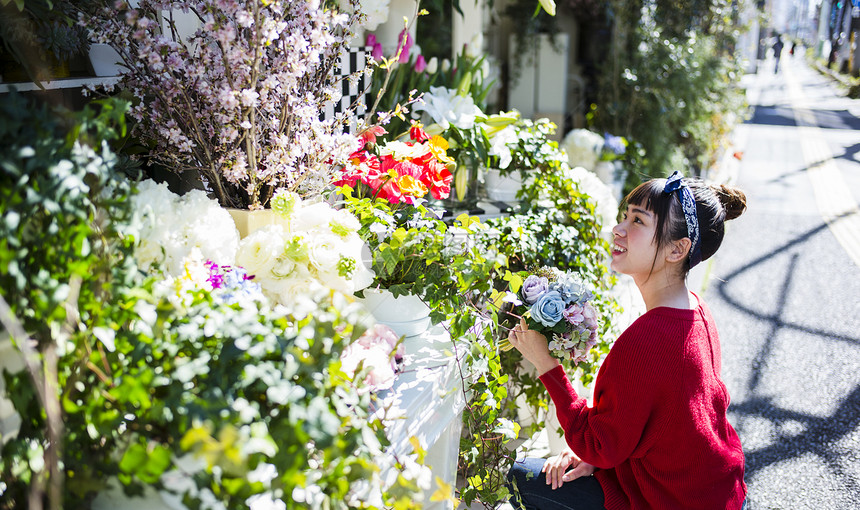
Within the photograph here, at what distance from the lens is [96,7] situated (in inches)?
55.2

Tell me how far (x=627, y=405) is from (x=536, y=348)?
28 centimetres

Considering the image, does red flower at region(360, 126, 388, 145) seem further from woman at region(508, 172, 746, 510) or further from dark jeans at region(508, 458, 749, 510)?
dark jeans at region(508, 458, 749, 510)

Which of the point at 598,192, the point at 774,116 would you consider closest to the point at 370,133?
the point at 598,192

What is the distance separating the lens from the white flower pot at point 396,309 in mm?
1540

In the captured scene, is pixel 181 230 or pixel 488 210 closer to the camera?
pixel 181 230

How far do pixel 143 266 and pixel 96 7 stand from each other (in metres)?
0.64

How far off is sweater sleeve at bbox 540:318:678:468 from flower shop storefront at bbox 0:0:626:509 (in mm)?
132

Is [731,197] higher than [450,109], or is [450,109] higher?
[450,109]

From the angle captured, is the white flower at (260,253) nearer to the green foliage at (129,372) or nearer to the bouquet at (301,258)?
the bouquet at (301,258)

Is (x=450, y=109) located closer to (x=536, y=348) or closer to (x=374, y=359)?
(x=536, y=348)

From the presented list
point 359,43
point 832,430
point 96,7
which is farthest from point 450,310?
point 832,430

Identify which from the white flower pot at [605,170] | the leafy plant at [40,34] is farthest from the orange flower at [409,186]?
the white flower pot at [605,170]

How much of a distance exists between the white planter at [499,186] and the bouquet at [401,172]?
0.99m

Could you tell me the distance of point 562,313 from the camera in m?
1.63
